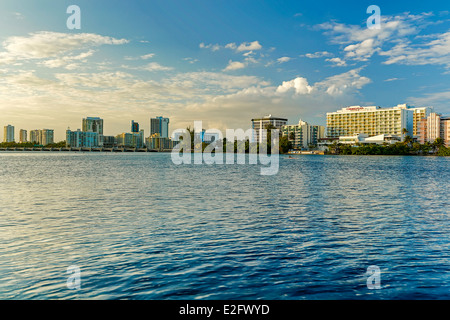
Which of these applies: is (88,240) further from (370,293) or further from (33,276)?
(370,293)

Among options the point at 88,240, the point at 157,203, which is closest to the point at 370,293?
the point at 88,240

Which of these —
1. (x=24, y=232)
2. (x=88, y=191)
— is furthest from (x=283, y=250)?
(x=88, y=191)

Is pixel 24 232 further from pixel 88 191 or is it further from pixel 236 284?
pixel 88 191

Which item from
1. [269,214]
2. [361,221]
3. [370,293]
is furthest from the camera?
[269,214]

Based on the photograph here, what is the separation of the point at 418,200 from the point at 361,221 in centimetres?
1766

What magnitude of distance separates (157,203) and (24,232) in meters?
14.8

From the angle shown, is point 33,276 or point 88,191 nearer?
point 33,276

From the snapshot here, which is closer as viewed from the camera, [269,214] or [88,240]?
[88,240]
